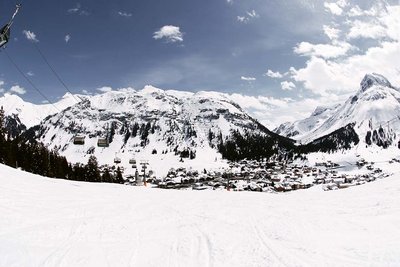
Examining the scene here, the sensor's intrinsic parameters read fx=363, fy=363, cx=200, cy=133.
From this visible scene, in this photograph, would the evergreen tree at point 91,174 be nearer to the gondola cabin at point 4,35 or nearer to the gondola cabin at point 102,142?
the gondola cabin at point 102,142

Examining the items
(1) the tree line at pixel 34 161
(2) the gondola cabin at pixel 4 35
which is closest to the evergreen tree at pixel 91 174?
(1) the tree line at pixel 34 161

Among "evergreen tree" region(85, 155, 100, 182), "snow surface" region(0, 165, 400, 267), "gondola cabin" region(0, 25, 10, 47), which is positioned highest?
"gondola cabin" region(0, 25, 10, 47)

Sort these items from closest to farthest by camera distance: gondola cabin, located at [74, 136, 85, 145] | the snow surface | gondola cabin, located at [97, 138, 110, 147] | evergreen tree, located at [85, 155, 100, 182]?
the snow surface, gondola cabin, located at [74, 136, 85, 145], gondola cabin, located at [97, 138, 110, 147], evergreen tree, located at [85, 155, 100, 182]

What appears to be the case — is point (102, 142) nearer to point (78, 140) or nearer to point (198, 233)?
point (78, 140)

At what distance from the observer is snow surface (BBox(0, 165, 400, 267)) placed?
10.2 meters

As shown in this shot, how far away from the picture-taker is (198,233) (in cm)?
1326

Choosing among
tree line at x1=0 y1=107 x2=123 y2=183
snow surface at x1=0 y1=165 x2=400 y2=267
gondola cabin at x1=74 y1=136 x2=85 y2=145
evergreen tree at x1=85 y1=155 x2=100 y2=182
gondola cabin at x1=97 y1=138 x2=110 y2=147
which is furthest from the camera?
evergreen tree at x1=85 y1=155 x2=100 y2=182

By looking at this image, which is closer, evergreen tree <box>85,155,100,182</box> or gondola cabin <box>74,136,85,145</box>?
gondola cabin <box>74,136,85,145</box>

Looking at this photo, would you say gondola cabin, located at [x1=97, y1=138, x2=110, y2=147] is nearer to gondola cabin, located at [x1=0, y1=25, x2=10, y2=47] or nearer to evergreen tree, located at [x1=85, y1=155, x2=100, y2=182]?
gondola cabin, located at [x1=0, y1=25, x2=10, y2=47]

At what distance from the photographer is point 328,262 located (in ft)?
31.2

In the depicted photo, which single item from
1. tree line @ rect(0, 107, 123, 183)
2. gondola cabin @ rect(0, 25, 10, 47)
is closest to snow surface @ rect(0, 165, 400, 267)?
gondola cabin @ rect(0, 25, 10, 47)

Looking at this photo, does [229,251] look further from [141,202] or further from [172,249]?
[141,202]

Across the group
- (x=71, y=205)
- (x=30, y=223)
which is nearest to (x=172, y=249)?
(x=30, y=223)

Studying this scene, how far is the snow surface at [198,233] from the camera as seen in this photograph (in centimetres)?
1019
